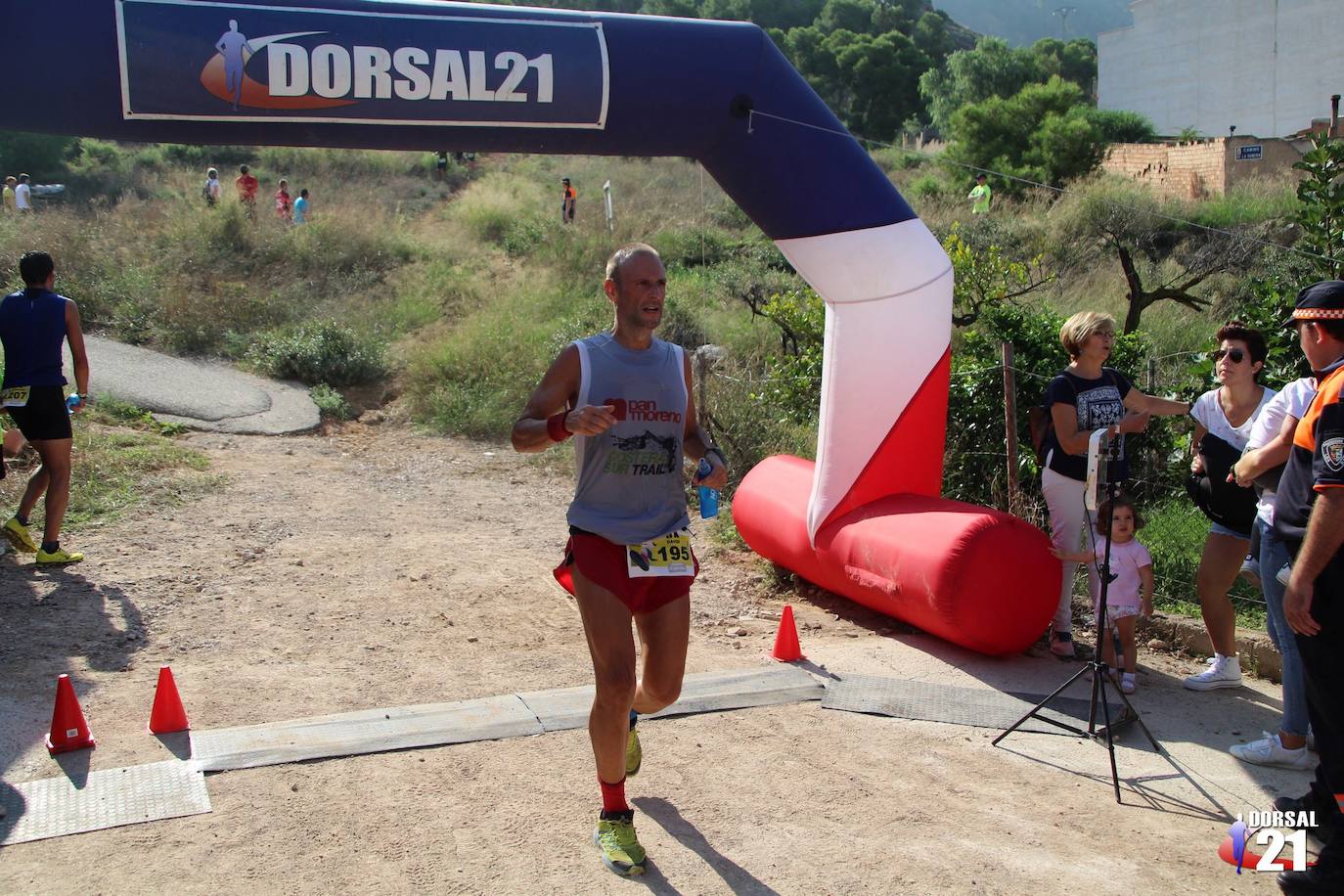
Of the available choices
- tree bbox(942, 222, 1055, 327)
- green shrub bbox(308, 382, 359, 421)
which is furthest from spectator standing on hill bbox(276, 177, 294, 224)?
tree bbox(942, 222, 1055, 327)

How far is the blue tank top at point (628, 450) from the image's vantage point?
4027 mm

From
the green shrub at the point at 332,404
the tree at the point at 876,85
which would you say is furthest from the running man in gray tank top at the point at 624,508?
the tree at the point at 876,85

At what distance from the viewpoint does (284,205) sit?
20.8m

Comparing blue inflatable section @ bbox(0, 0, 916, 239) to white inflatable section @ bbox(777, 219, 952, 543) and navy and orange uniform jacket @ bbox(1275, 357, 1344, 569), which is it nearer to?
white inflatable section @ bbox(777, 219, 952, 543)

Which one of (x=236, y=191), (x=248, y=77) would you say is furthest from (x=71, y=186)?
(x=248, y=77)

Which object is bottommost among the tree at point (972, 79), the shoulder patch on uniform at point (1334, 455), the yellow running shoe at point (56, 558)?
the yellow running shoe at point (56, 558)

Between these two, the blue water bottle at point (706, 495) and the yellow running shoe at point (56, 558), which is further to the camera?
the yellow running shoe at point (56, 558)

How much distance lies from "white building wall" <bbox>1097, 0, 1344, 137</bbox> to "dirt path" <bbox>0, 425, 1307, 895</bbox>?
3890cm

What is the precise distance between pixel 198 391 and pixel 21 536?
620cm

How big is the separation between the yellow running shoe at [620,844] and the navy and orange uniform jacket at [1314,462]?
243 centimetres

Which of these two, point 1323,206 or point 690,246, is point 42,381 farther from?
point 690,246

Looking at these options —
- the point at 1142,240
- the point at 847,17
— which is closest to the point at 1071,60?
the point at 847,17

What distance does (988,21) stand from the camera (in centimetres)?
19475

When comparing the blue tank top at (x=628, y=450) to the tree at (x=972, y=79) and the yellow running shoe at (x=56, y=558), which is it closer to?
the yellow running shoe at (x=56, y=558)
